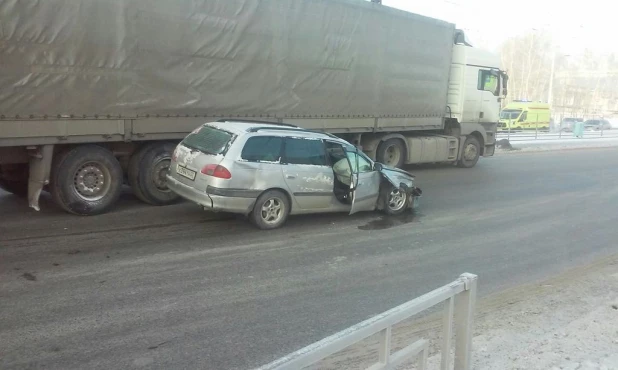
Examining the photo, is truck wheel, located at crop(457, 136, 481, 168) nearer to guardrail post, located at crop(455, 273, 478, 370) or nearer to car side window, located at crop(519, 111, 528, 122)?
guardrail post, located at crop(455, 273, 478, 370)

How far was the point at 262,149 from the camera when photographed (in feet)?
26.6

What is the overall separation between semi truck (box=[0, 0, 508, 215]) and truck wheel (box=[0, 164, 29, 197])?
0.02 m

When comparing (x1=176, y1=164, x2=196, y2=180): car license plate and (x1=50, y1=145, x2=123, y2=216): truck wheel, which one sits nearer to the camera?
(x1=176, y1=164, x2=196, y2=180): car license plate

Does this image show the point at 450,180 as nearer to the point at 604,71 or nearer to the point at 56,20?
the point at 56,20

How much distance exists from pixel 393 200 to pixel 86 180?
5323 mm

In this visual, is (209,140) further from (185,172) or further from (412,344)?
(412,344)

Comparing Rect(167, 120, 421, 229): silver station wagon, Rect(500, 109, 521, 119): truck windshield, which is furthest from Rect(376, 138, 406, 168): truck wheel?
Rect(500, 109, 521, 119): truck windshield

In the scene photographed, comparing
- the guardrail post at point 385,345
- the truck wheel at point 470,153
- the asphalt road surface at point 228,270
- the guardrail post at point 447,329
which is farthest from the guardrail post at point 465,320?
the truck wheel at point 470,153

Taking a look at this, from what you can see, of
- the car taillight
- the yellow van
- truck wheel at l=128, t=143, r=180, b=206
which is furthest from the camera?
the yellow van

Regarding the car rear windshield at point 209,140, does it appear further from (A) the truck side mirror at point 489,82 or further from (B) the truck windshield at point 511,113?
(B) the truck windshield at point 511,113

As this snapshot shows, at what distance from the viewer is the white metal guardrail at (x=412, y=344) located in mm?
2129

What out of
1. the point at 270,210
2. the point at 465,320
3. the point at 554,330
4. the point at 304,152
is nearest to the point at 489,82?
the point at 304,152

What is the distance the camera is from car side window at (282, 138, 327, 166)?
27.5 feet

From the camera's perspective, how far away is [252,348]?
4402 millimetres
